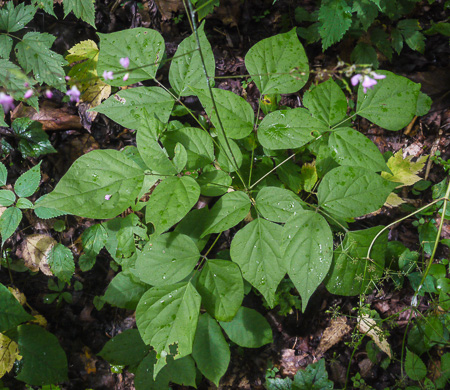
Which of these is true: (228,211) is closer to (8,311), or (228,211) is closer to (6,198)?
(6,198)

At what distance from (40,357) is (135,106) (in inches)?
81.4

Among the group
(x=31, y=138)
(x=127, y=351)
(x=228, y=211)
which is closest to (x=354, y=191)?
(x=228, y=211)

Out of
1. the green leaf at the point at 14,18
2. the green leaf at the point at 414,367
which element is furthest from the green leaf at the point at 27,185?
the green leaf at the point at 414,367

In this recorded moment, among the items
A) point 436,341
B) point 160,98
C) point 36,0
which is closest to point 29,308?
point 160,98

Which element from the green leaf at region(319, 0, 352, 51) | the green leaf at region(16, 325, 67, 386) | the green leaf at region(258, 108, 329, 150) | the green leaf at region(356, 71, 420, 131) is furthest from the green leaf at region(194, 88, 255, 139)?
the green leaf at region(16, 325, 67, 386)

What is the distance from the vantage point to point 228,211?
1.70 meters

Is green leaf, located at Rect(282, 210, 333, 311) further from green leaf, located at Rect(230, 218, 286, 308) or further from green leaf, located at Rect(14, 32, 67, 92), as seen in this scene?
green leaf, located at Rect(14, 32, 67, 92)

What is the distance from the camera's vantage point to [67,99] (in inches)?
114

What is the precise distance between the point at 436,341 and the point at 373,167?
1457 millimetres

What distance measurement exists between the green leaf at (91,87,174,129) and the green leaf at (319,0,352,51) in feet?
3.88

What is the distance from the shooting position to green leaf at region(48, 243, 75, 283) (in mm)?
2465

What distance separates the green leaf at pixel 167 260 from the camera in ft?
5.61

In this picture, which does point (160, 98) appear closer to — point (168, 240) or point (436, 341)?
point (168, 240)

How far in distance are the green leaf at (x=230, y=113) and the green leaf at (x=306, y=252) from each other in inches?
21.0
